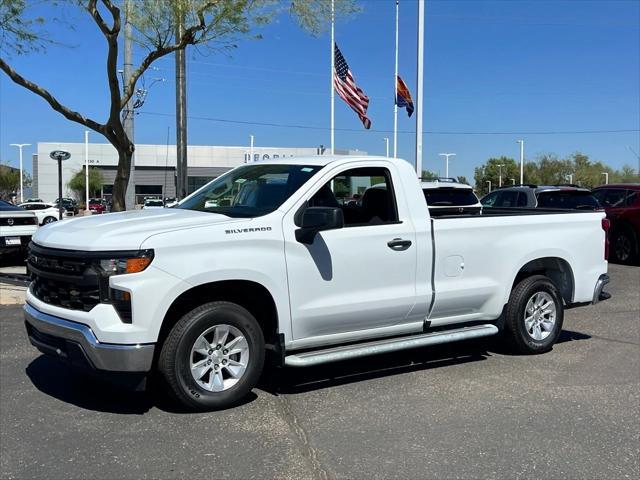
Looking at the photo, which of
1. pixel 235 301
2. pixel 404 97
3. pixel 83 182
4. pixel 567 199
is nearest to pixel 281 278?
pixel 235 301

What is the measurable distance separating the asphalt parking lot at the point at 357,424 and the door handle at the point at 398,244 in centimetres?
120

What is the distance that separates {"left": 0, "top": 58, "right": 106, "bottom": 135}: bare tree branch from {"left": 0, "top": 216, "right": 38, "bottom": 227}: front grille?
2.73 metres

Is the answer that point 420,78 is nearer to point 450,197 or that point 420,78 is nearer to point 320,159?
point 450,197

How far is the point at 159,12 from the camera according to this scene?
11.1m

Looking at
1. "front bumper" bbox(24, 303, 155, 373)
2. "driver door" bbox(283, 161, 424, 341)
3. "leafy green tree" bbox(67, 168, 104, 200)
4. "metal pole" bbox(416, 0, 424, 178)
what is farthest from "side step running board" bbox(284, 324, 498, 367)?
"leafy green tree" bbox(67, 168, 104, 200)

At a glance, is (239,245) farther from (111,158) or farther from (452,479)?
(111,158)

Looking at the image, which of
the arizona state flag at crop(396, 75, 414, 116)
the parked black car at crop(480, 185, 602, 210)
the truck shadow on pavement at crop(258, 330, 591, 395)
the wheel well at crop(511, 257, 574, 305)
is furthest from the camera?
the arizona state flag at crop(396, 75, 414, 116)

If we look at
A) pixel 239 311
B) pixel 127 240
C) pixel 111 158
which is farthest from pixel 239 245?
pixel 111 158

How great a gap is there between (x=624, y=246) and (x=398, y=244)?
11094 millimetres

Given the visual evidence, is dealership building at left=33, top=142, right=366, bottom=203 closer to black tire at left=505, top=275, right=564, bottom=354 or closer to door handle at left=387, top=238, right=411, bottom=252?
black tire at left=505, top=275, right=564, bottom=354

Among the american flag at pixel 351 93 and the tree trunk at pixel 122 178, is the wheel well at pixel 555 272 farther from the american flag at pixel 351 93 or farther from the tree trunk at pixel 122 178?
the american flag at pixel 351 93

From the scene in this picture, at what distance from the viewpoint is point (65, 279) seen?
4512mm

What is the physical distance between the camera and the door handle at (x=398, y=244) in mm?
5414

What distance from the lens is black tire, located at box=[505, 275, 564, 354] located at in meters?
6.34
